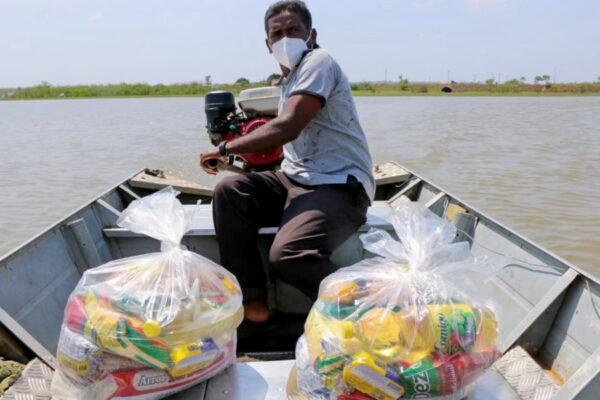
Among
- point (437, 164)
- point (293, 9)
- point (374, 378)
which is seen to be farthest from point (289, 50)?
point (437, 164)

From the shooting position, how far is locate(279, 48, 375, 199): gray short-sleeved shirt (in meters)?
2.19

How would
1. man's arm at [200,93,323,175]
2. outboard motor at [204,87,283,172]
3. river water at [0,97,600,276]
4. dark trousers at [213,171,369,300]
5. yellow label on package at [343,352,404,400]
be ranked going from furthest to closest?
river water at [0,97,600,276], outboard motor at [204,87,283,172], man's arm at [200,93,323,175], dark trousers at [213,171,369,300], yellow label on package at [343,352,404,400]

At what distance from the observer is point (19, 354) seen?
64.4 inches

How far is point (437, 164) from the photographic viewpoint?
372 inches

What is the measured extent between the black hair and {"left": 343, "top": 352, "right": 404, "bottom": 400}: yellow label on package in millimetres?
1733

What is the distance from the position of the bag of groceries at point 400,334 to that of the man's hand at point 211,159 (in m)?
1.17

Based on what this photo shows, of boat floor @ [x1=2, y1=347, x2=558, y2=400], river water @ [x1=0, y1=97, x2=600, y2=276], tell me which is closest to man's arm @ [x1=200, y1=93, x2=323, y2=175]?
boat floor @ [x1=2, y1=347, x2=558, y2=400]

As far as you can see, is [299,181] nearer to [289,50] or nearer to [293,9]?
[289,50]

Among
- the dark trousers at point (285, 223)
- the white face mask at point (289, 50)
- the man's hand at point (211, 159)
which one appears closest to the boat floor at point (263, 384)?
the dark trousers at point (285, 223)

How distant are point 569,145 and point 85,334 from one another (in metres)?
12.2

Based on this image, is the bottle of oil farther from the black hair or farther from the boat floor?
the black hair

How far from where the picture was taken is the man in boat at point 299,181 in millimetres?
1970

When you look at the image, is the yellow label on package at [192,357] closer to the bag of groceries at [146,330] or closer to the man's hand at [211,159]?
the bag of groceries at [146,330]

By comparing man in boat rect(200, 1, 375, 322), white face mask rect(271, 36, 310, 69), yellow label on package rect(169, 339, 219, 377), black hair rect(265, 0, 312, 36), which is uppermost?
black hair rect(265, 0, 312, 36)
